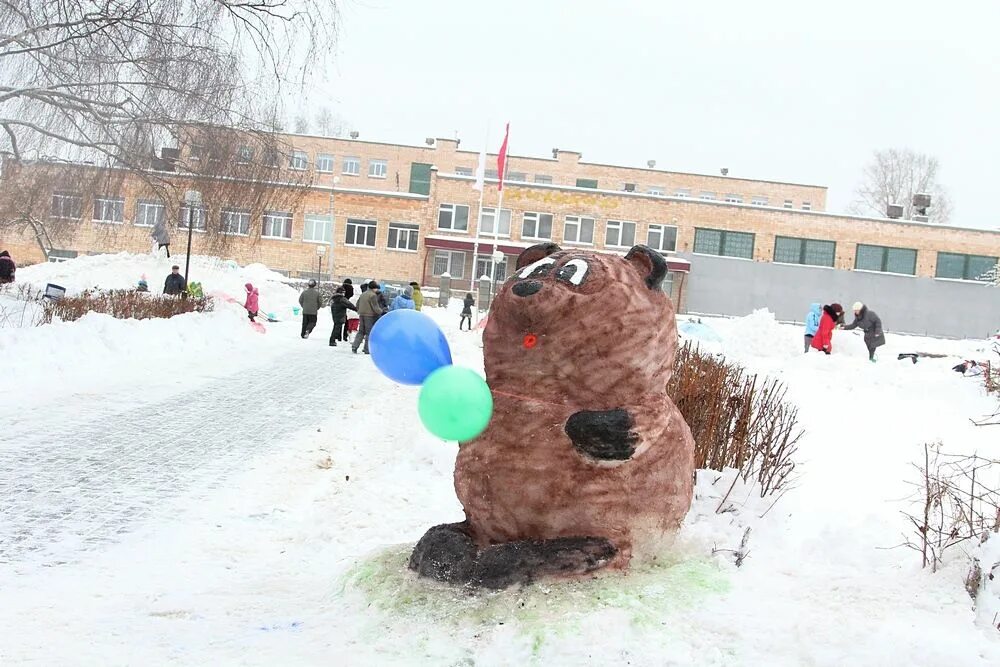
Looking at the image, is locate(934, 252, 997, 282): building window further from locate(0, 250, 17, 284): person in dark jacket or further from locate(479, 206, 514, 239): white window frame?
locate(0, 250, 17, 284): person in dark jacket

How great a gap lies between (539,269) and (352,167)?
177 ft

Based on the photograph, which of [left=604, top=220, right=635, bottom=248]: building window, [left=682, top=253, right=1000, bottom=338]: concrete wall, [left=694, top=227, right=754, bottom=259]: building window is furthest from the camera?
[left=694, top=227, right=754, bottom=259]: building window

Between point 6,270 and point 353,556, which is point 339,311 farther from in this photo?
point 353,556

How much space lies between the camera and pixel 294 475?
A: 7184 mm

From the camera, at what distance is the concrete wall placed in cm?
4397

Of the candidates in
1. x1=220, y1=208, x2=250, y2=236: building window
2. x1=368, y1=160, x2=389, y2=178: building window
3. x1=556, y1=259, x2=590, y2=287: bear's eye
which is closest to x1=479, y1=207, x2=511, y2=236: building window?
x1=368, y1=160, x2=389, y2=178: building window

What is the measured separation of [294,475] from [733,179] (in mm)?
51381

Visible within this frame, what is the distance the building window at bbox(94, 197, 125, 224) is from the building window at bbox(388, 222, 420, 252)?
2516cm

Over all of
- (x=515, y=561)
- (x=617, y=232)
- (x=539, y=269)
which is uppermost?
(x=617, y=232)

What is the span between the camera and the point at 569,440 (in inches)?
141

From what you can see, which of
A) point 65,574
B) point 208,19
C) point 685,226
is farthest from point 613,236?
point 65,574

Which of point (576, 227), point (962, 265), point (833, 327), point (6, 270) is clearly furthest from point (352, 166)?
point (833, 327)

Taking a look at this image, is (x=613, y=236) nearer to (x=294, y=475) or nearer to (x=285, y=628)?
(x=294, y=475)

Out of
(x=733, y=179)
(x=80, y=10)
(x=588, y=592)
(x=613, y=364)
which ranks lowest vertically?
(x=588, y=592)
